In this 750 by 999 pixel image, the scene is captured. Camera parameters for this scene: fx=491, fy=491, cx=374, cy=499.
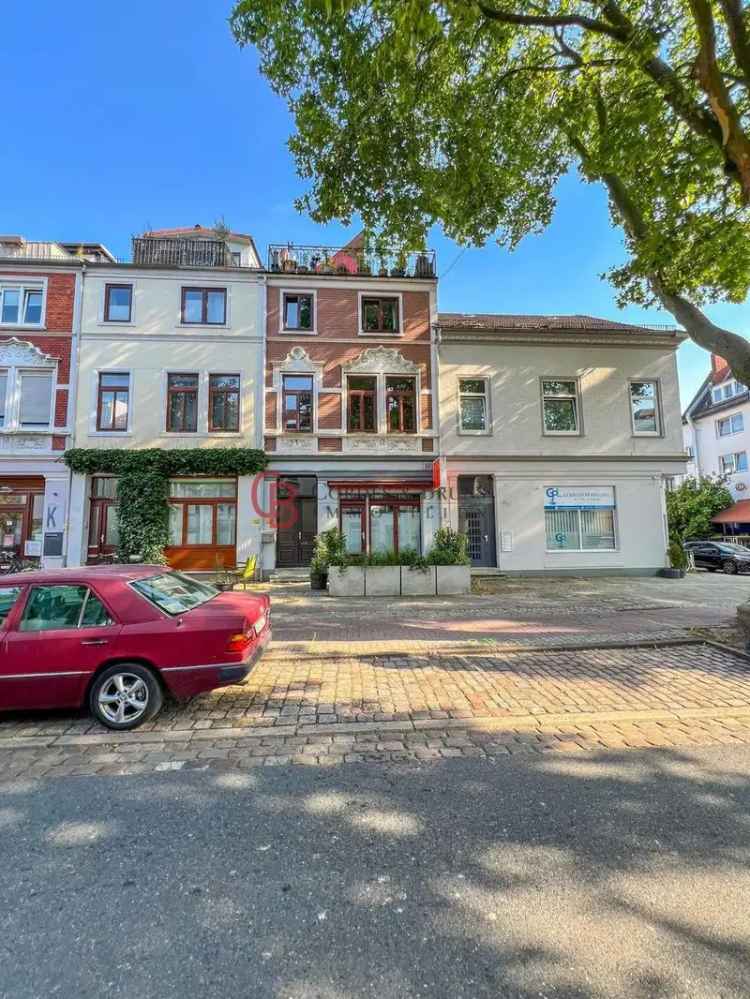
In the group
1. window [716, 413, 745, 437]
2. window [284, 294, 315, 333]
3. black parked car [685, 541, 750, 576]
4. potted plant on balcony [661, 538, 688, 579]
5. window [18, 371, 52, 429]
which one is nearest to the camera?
window [18, 371, 52, 429]

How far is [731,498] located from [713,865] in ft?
119

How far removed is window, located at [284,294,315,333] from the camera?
1908 cm

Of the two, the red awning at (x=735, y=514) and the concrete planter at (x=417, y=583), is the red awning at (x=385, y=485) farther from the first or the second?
the red awning at (x=735, y=514)

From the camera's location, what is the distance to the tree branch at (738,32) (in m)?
6.31

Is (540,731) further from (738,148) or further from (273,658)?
(738,148)

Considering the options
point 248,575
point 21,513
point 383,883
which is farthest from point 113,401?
point 383,883

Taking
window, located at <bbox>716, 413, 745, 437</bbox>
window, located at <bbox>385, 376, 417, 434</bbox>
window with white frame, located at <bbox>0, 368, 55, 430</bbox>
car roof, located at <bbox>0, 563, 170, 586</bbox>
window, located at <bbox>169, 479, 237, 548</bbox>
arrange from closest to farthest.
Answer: car roof, located at <bbox>0, 563, 170, 586</bbox>, window with white frame, located at <bbox>0, 368, 55, 430</bbox>, window, located at <bbox>169, 479, 237, 548</bbox>, window, located at <bbox>385, 376, 417, 434</bbox>, window, located at <bbox>716, 413, 745, 437</bbox>

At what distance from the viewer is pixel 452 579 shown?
1324cm

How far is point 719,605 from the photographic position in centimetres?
1147

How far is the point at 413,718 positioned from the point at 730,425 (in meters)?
39.2

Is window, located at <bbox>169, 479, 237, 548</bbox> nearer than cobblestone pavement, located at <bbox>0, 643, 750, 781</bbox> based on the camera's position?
No

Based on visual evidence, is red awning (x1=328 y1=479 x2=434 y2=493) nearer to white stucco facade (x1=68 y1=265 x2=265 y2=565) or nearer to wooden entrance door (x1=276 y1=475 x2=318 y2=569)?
wooden entrance door (x1=276 y1=475 x2=318 y2=569)

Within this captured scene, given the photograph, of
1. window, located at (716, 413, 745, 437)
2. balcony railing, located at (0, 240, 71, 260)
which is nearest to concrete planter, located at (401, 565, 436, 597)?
balcony railing, located at (0, 240, 71, 260)

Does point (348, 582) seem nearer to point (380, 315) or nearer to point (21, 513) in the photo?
point (380, 315)
